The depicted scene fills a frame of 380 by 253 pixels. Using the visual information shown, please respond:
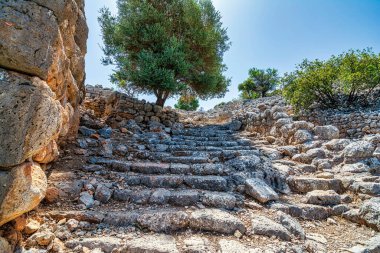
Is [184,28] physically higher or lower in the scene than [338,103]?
higher

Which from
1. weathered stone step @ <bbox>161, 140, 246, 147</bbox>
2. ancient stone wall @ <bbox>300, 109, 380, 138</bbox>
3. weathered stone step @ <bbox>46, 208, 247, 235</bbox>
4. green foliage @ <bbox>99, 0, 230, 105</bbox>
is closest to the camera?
weathered stone step @ <bbox>46, 208, 247, 235</bbox>

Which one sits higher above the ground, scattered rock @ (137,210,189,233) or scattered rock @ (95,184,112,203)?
scattered rock @ (95,184,112,203)

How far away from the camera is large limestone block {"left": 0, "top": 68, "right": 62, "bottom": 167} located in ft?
5.11

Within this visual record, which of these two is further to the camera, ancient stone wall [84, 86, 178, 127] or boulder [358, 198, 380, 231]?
ancient stone wall [84, 86, 178, 127]

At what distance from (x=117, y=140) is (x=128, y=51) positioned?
5.55 m

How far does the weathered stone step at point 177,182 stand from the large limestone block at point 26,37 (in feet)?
7.19

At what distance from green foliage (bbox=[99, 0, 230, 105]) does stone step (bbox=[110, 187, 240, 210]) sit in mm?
6076

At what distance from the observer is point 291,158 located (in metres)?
5.11

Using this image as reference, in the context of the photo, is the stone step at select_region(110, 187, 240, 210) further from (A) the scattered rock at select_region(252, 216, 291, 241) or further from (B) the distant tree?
(B) the distant tree

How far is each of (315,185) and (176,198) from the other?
8.67 feet

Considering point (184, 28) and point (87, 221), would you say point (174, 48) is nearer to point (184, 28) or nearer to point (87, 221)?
point (184, 28)

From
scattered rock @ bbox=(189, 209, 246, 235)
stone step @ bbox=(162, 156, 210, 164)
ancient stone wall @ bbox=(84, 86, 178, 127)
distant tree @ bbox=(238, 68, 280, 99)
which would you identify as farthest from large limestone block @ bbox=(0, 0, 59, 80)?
distant tree @ bbox=(238, 68, 280, 99)

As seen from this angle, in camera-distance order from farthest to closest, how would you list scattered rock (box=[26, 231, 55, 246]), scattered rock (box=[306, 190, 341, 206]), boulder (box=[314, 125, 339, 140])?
boulder (box=[314, 125, 339, 140])
scattered rock (box=[306, 190, 341, 206])
scattered rock (box=[26, 231, 55, 246])

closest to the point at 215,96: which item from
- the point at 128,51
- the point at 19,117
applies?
the point at 128,51
